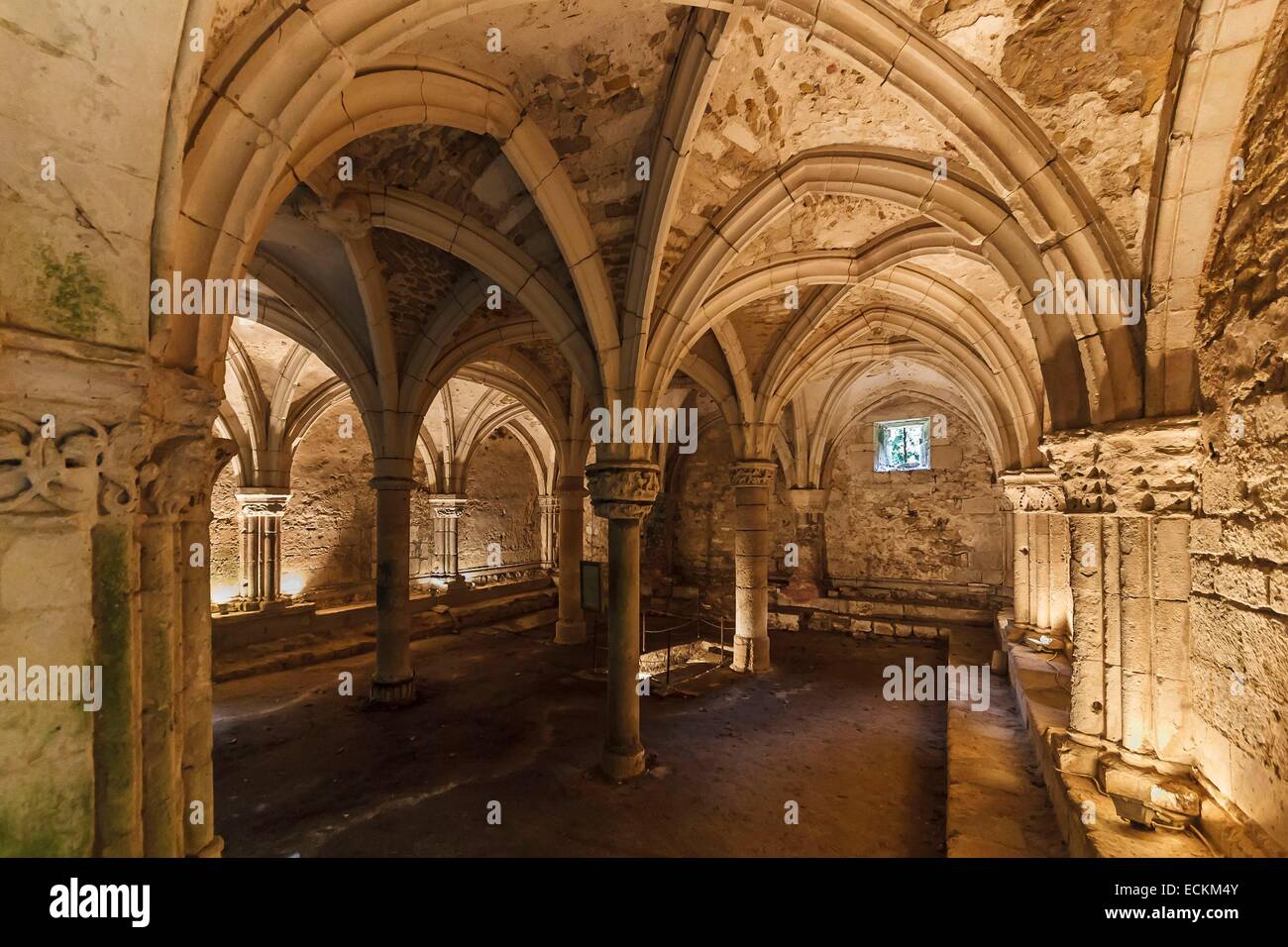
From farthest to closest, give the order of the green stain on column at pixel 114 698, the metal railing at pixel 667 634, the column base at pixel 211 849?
the metal railing at pixel 667 634, the column base at pixel 211 849, the green stain on column at pixel 114 698

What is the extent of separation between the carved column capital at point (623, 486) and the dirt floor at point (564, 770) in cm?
248

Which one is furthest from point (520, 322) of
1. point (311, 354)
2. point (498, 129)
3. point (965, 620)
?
point (965, 620)

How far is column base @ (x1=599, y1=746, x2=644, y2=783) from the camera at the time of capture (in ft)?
17.5

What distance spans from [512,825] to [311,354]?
8608 mm

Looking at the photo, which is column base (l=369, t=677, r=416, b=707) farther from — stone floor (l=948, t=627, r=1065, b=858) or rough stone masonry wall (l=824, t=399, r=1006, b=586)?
rough stone masonry wall (l=824, t=399, r=1006, b=586)

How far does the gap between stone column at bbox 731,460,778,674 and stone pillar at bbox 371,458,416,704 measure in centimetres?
475

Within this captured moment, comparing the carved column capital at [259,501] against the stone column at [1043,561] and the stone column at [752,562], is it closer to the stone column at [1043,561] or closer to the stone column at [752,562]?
the stone column at [752,562]

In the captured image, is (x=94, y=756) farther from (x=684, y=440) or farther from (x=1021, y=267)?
(x=684, y=440)

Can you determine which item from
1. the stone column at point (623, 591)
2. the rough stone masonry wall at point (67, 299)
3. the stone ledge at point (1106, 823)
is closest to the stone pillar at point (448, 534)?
the stone column at point (623, 591)

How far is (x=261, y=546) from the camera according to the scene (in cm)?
1104

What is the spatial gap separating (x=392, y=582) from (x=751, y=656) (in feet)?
17.4

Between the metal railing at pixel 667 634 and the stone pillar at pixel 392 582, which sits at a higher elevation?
the stone pillar at pixel 392 582

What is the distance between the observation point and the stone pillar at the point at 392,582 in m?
7.03

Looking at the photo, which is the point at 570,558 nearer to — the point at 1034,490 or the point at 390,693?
the point at 390,693
